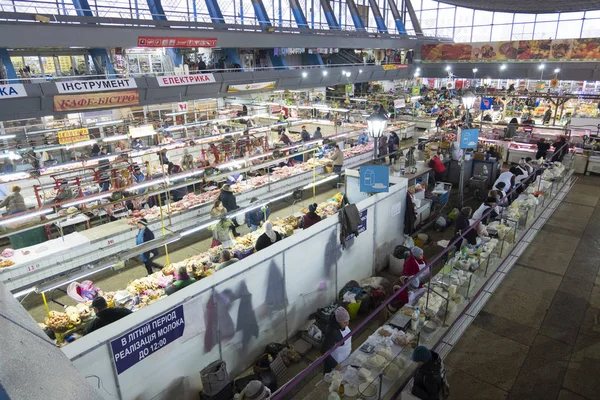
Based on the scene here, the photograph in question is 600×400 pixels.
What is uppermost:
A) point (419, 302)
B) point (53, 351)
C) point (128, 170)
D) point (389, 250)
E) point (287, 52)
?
point (287, 52)

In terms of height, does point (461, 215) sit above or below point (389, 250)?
above

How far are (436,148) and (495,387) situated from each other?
435 inches

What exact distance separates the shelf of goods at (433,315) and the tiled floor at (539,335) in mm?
269

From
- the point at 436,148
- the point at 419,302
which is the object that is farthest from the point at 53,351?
the point at 436,148

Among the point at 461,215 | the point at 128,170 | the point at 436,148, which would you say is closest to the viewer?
the point at 461,215

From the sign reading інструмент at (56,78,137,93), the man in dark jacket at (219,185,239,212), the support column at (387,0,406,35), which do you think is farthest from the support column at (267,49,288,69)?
the support column at (387,0,406,35)

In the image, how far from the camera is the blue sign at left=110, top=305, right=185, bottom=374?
16.4 ft

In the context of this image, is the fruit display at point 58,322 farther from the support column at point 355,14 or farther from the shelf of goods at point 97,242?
the support column at point 355,14

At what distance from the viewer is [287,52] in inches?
1374

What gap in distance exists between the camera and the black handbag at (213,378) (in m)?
5.59

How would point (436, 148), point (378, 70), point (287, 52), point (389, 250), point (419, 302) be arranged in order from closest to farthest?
point (419, 302) < point (389, 250) < point (436, 148) < point (378, 70) < point (287, 52)

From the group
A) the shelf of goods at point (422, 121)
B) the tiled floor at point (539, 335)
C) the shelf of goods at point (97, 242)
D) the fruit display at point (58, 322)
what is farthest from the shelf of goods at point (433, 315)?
the shelf of goods at point (422, 121)

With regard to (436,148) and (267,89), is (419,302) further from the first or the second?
(267,89)

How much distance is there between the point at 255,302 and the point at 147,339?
1.88 m
